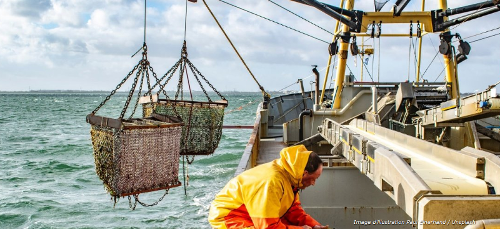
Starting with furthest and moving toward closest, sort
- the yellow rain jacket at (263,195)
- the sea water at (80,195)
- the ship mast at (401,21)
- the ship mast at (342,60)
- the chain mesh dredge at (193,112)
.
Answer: the ship mast at (342,60)
the ship mast at (401,21)
the sea water at (80,195)
the chain mesh dredge at (193,112)
the yellow rain jacket at (263,195)

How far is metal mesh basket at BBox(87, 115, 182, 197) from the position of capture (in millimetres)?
6137

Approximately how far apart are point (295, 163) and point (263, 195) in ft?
1.11

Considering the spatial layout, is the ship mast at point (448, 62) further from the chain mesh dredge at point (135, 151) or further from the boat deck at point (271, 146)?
the chain mesh dredge at point (135, 151)

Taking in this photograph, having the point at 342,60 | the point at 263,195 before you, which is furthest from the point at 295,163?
the point at 342,60

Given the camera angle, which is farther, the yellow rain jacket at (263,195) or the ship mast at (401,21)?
the ship mast at (401,21)

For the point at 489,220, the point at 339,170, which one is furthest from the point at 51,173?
the point at 489,220

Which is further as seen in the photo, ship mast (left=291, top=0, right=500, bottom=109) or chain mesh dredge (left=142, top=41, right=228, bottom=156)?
ship mast (left=291, top=0, right=500, bottom=109)

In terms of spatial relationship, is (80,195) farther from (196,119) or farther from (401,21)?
(401,21)

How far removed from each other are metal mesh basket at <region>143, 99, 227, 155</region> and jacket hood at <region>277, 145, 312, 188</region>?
4005 mm

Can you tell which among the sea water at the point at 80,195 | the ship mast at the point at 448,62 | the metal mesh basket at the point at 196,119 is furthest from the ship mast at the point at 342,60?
the metal mesh basket at the point at 196,119

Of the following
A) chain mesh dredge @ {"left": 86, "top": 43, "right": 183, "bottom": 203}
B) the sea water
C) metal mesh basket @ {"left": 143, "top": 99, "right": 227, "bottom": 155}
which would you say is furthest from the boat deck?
chain mesh dredge @ {"left": 86, "top": 43, "right": 183, "bottom": 203}

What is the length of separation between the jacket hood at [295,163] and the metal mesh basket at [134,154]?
2821 millimetres

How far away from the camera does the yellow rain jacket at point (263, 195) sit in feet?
A: 11.9

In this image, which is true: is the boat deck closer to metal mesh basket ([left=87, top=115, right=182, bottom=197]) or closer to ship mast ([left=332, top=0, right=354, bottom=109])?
ship mast ([left=332, top=0, right=354, bottom=109])
